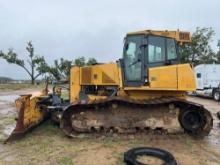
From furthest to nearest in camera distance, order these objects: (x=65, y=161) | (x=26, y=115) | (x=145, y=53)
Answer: (x=145, y=53) < (x=26, y=115) < (x=65, y=161)

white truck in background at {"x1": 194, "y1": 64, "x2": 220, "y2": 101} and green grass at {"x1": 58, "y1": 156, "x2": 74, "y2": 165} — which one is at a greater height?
white truck in background at {"x1": 194, "y1": 64, "x2": 220, "y2": 101}

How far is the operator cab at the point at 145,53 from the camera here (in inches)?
434

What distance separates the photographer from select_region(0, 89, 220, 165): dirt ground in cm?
854

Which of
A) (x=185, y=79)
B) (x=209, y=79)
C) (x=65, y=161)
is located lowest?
(x=65, y=161)

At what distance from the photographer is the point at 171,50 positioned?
11.1 m

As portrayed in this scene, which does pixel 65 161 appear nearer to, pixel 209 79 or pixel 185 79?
pixel 185 79

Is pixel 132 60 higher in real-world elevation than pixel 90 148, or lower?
higher

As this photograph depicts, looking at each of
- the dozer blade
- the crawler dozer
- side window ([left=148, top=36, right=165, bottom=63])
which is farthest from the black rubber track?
the dozer blade

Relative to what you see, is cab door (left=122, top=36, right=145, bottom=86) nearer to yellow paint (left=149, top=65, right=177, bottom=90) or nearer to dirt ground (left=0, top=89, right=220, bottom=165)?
yellow paint (left=149, top=65, right=177, bottom=90)

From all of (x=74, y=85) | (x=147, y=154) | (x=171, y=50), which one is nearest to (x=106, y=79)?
(x=74, y=85)

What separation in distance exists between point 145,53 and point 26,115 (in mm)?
3929

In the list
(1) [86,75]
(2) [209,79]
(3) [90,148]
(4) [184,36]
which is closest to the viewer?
(3) [90,148]

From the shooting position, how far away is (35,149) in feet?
31.0

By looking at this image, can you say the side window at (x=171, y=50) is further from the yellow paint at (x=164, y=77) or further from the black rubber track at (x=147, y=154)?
the black rubber track at (x=147, y=154)
